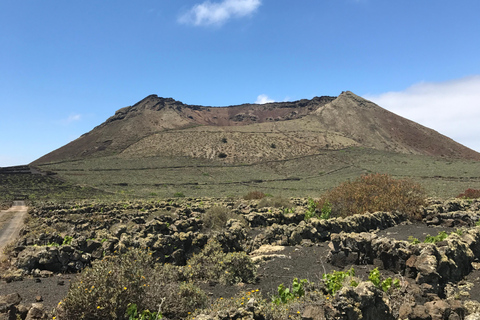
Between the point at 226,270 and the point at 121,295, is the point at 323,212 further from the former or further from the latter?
the point at 121,295

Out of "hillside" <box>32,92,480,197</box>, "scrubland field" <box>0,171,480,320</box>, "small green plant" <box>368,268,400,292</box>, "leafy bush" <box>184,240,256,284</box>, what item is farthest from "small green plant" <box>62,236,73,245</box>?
"hillside" <box>32,92,480,197</box>

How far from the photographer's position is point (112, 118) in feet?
447

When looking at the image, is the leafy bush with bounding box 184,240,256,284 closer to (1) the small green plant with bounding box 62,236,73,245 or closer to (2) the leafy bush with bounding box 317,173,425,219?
(1) the small green plant with bounding box 62,236,73,245

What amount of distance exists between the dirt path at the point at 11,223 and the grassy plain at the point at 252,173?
1650cm

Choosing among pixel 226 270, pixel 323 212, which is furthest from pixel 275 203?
pixel 226 270

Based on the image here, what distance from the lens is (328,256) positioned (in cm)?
1120

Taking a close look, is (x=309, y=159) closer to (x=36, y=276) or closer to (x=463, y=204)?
(x=463, y=204)

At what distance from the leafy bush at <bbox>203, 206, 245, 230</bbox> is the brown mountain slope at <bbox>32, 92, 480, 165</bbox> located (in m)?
66.5

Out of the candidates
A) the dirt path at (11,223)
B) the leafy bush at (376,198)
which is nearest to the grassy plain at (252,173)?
the dirt path at (11,223)

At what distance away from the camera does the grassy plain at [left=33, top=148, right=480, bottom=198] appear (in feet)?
172

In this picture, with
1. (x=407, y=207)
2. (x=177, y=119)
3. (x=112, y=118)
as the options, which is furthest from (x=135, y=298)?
(x=112, y=118)

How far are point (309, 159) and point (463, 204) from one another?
6055cm

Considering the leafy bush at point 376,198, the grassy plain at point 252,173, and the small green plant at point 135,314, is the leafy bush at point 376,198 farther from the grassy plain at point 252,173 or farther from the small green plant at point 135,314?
the grassy plain at point 252,173

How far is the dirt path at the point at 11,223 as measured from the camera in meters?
19.1
